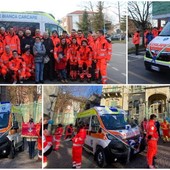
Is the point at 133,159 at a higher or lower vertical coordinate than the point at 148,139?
lower

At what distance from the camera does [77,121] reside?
4.83 m

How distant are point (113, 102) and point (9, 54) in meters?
1.87

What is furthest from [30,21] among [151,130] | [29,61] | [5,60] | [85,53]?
[151,130]

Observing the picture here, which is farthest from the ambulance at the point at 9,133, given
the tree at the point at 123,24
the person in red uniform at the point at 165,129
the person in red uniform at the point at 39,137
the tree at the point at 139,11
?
the tree at the point at 139,11

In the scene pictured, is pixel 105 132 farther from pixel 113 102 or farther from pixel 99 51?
pixel 99 51

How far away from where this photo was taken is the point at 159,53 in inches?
184

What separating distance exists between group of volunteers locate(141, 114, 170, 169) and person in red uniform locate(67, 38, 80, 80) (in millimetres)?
1381

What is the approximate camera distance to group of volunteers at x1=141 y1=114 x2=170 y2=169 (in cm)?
466

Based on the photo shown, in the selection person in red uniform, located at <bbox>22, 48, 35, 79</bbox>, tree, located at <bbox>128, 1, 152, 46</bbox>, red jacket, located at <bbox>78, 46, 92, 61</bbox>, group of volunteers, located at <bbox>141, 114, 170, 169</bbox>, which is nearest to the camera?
tree, located at <bbox>128, 1, 152, 46</bbox>

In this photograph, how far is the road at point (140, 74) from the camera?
462cm

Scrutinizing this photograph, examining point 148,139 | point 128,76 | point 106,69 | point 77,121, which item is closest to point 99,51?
point 106,69

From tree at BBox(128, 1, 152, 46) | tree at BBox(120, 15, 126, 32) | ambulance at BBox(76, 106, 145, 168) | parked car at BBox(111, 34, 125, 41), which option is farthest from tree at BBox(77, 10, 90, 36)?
ambulance at BBox(76, 106, 145, 168)

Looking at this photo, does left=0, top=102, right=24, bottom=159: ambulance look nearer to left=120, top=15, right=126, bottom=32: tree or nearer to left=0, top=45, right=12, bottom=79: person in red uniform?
left=0, top=45, right=12, bottom=79: person in red uniform

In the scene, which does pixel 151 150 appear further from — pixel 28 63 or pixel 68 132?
pixel 28 63
